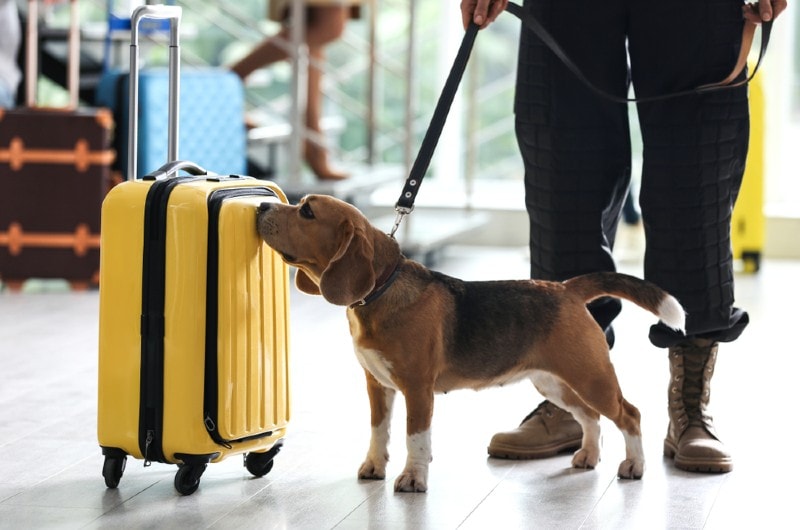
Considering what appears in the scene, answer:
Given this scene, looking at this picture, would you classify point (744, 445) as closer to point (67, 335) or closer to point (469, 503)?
point (469, 503)

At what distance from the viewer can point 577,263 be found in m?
2.48

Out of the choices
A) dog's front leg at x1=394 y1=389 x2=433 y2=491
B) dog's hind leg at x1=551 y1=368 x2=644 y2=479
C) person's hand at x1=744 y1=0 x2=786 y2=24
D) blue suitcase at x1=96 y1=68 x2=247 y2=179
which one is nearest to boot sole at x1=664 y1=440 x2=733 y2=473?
dog's hind leg at x1=551 y1=368 x2=644 y2=479

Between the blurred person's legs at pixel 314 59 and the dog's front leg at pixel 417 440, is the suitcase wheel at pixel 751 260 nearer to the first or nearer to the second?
the blurred person's legs at pixel 314 59

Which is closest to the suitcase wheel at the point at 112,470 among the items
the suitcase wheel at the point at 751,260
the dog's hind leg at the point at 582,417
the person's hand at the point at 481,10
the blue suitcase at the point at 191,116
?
the dog's hind leg at the point at 582,417

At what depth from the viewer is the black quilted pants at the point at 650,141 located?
235 centimetres

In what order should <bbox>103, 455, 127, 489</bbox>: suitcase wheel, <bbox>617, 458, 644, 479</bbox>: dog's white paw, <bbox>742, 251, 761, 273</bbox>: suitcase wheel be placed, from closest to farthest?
<bbox>103, 455, 127, 489</bbox>: suitcase wheel → <bbox>617, 458, 644, 479</bbox>: dog's white paw → <bbox>742, 251, 761, 273</bbox>: suitcase wheel

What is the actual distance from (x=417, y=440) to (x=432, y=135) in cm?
52

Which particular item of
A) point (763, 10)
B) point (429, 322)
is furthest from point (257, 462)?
point (763, 10)

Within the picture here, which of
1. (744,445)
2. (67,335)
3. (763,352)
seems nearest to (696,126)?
(744,445)

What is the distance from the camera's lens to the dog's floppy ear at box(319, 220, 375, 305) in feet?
6.63

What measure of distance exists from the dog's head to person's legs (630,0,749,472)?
0.64 meters

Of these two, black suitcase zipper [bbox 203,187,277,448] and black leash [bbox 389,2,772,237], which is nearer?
black suitcase zipper [bbox 203,187,277,448]

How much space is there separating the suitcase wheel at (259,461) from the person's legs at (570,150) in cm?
44

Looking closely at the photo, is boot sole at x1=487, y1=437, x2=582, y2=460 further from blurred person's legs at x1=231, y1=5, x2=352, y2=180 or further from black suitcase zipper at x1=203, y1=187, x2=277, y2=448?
blurred person's legs at x1=231, y1=5, x2=352, y2=180
